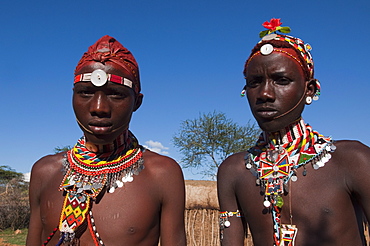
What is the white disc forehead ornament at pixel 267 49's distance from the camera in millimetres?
2654

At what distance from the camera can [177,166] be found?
109 inches

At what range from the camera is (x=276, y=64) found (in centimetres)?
262

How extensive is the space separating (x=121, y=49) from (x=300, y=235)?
5.89 feet

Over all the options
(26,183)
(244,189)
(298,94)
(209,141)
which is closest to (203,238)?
(244,189)

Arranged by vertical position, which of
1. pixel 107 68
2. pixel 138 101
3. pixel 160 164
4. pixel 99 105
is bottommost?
pixel 160 164

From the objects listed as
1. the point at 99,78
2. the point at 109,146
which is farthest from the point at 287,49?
the point at 109,146

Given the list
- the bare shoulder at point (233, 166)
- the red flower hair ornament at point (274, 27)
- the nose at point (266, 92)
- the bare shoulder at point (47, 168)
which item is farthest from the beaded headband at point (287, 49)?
the bare shoulder at point (47, 168)

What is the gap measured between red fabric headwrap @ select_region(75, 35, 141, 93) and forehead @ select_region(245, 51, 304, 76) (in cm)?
88

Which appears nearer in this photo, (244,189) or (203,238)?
(244,189)

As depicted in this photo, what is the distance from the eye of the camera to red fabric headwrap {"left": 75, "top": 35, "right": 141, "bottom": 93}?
8.85 feet

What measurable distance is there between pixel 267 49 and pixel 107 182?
57.8 inches

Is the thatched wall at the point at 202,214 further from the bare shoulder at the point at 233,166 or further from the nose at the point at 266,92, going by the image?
the nose at the point at 266,92

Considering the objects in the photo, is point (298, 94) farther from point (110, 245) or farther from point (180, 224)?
point (110, 245)

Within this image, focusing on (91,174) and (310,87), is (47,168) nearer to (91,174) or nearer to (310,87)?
(91,174)
